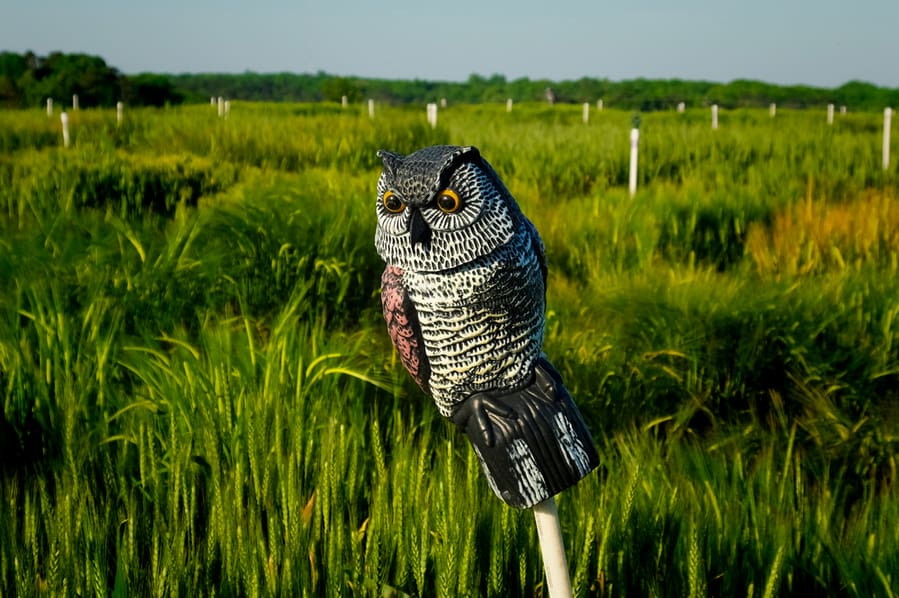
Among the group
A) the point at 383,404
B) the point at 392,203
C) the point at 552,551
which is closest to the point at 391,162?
the point at 392,203

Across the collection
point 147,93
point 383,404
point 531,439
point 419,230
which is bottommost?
point 383,404

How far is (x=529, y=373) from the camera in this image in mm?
1254

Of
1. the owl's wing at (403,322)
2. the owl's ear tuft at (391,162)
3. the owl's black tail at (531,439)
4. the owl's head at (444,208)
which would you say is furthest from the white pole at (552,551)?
the owl's ear tuft at (391,162)

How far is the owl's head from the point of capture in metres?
1.17

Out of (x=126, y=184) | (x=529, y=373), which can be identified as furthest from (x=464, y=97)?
(x=529, y=373)

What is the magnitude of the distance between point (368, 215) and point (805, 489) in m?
2.31

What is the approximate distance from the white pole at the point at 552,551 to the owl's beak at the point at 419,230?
40cm

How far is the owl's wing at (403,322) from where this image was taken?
125 cm

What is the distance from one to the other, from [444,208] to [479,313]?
15 centimetres

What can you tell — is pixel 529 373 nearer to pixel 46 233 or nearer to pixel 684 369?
pixel 684 369

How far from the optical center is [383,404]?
9.12 feet

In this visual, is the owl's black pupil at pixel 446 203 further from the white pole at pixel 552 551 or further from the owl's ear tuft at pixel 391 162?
the white pole at pixel 552 551

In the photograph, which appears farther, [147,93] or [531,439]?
[147,93]

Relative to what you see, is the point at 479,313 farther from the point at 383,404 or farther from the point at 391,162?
the point at 383,404
